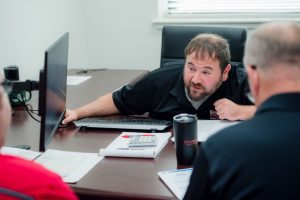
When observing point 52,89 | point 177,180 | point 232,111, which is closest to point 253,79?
point 177,180

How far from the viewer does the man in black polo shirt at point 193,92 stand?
1.91 metres

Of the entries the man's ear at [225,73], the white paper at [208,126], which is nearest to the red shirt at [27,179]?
the white paper at [208,126]

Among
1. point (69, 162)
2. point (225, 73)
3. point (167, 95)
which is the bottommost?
point (69, 162)

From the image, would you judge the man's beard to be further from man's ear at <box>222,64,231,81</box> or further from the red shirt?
the red shirt

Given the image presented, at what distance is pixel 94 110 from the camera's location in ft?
6.53

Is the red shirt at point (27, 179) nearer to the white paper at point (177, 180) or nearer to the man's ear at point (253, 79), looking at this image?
the white paper at point (177, 180)

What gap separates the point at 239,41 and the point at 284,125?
1555mm

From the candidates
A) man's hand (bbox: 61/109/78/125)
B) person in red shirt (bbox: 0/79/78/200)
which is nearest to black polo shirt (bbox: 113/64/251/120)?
man's hand (bbox: 61/109/78/125)

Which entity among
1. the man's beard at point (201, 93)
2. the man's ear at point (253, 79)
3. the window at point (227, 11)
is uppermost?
the window at point (227, 11)

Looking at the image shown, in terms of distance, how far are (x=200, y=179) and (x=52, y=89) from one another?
0.67 metres

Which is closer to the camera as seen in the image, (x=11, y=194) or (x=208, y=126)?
(x=11, y=194)

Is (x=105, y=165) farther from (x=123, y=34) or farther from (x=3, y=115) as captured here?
(x=123, y=34)

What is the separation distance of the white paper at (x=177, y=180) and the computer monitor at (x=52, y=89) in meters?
0.40

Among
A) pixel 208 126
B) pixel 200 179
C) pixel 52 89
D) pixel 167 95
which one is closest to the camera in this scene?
pixel 200 179
